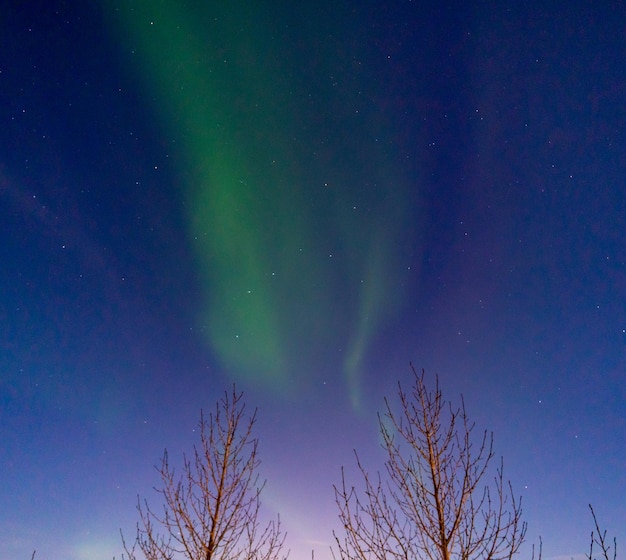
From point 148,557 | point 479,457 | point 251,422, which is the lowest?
point 148,557

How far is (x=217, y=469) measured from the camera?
7.54 meters

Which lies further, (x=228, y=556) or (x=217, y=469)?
(x=217, y=469)

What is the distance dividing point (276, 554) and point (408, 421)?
3.75 meters

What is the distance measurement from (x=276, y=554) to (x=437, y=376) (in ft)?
14.6

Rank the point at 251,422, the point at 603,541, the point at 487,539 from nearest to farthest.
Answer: the point at 603,541 → the point at 487,539 → the point at 251,422

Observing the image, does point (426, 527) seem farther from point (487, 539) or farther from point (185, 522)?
point (185, 522)

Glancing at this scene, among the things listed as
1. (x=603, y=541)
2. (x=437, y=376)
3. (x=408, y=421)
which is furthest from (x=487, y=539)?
(x=437, y=376)

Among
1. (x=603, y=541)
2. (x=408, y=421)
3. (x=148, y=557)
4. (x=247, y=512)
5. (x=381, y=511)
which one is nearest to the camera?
(x=603, y=541)

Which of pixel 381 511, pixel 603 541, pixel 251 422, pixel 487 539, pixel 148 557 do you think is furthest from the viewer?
pixel 251 422

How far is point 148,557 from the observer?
6.69 m

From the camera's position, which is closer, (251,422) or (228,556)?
(228,556)

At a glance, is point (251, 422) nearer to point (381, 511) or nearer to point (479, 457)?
point (381, 511)

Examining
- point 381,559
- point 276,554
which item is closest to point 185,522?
point 276,554

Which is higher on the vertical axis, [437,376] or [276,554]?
[437,376]
